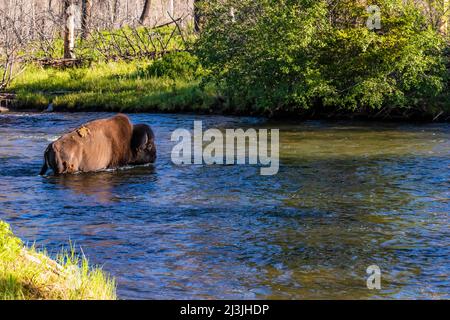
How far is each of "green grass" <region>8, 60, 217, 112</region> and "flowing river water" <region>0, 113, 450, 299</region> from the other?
7.52 metres

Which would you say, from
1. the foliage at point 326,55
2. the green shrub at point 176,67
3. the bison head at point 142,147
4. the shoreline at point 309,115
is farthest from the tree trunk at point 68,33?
the bison head at point 142,147

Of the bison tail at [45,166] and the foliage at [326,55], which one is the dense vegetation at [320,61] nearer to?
the foliage at [326,55]

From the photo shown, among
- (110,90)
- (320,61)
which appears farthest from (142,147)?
(110,90)

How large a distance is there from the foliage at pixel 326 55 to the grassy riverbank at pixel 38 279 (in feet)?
48.9

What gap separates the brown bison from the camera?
14859 mm

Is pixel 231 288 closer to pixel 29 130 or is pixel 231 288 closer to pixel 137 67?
pixel 29 130

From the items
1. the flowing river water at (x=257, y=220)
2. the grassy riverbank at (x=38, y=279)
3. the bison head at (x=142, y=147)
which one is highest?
the bison head at (x=142, y=147)

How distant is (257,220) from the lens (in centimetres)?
1141

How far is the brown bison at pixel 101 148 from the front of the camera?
48.8 ft

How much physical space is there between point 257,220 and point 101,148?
5054 mm

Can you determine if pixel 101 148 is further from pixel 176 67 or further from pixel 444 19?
pixel 444 19

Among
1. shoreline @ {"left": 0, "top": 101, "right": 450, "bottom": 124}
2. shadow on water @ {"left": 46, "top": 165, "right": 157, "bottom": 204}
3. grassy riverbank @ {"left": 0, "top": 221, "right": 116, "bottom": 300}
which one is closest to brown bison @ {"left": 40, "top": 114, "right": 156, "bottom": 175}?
shadow on water @ {"left": 46, "top": 165, "right": 157, "bottom": 204}

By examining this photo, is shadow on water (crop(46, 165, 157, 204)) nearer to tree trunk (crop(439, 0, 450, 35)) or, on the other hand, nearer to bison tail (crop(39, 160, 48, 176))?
bison tail (crop(39, 160, 48, 176))
